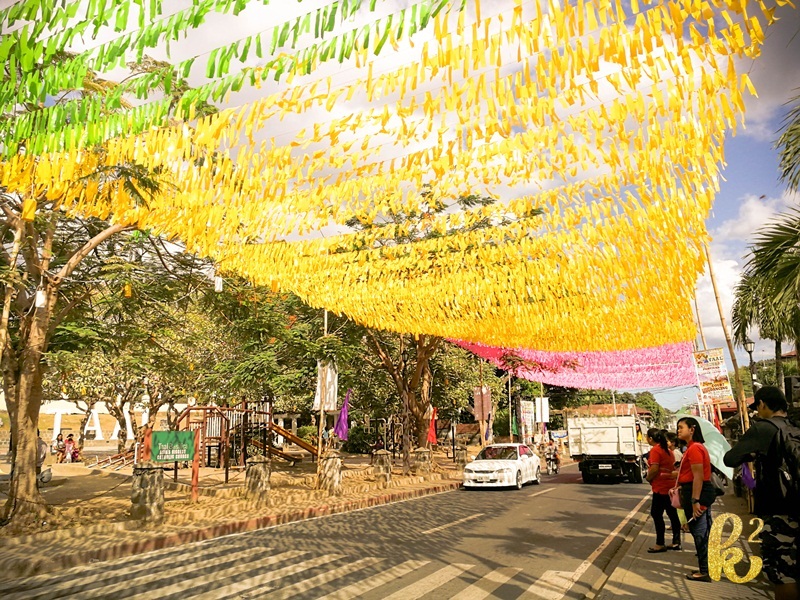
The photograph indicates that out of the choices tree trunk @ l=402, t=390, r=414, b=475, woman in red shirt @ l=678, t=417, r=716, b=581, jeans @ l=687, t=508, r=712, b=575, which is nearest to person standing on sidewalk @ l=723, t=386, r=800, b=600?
woman in red shirt @ l=678, t=417, r=716, b=581

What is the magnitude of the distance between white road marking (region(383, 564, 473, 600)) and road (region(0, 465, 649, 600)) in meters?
0.01

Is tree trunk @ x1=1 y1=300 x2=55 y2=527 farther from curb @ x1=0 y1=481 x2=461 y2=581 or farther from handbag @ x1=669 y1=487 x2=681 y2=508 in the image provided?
handbag @ x1=669 y1=487 x2=681 y2=508

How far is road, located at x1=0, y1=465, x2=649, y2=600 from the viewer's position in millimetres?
7230

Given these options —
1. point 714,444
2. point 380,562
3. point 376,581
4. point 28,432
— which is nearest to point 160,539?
point 28,432

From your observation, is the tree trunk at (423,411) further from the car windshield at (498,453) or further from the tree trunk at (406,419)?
the car windshield at (498,453)

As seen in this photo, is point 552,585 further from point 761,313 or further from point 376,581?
point 761,313

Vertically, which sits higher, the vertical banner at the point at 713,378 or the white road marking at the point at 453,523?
the vertical banner at the point at 713,378

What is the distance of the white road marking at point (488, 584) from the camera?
6.97 metres

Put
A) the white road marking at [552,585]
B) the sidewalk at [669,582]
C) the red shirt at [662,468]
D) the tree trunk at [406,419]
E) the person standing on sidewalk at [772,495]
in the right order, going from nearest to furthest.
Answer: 1. the person standing on sidewalk at [772,495]
2. the sidewalk at [669,582]
3. the white road marking at [552,585]
4. the red shirt at [662,468]
5. the tree trunk at [406,419]

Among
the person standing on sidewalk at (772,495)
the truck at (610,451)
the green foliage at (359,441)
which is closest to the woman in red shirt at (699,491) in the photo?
the person standing on sidewalk at (772,495)

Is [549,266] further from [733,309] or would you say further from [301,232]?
[733,309]

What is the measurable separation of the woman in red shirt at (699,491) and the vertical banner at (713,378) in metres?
9.55

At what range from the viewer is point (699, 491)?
7203 mm

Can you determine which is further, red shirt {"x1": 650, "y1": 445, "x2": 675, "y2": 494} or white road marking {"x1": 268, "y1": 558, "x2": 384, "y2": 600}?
red shirt {"x1": 650, "y1": 445, "x2": 675, "y2": 494}
